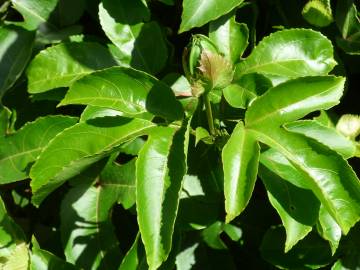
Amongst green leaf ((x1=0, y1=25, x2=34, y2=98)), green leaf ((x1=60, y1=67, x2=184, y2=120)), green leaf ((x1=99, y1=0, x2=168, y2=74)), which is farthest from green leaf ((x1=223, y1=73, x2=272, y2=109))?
green leaf ((x1=0, y1=25, x2=34, y2=98))

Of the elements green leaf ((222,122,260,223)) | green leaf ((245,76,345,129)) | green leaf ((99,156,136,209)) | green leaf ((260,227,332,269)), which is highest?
green leaf ((245,76,345,129))

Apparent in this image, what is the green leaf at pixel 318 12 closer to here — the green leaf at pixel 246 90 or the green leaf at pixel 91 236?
the green leaf at pixel 246 90

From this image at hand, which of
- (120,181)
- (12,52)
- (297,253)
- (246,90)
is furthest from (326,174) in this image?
(12,52)

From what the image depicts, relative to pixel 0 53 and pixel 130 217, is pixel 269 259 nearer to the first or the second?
pixel 130 217

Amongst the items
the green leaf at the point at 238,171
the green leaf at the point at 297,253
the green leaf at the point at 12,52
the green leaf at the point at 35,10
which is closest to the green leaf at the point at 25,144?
the green leaf at the point at 12,52

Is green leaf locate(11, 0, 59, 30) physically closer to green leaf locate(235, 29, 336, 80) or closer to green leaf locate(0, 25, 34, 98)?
green leaf locate(0, 25, 34, 98)

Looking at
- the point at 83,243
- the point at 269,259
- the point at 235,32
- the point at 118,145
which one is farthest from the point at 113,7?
the point at 269,259
